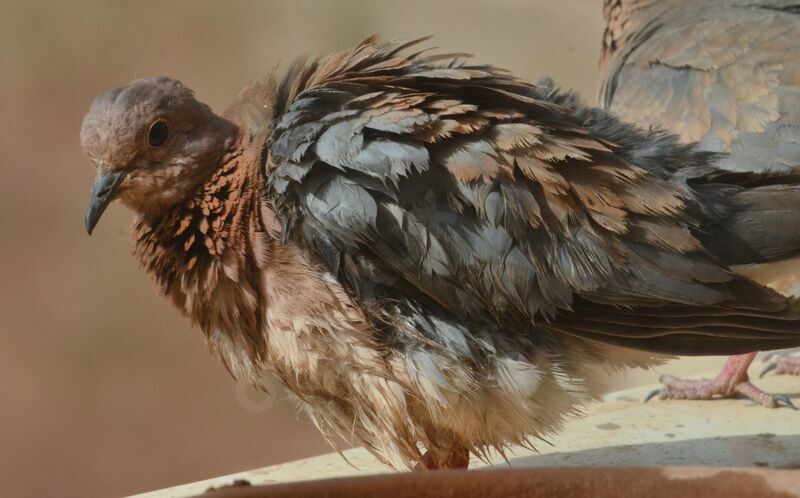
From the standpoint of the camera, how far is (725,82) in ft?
12.0

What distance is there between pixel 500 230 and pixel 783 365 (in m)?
2.12

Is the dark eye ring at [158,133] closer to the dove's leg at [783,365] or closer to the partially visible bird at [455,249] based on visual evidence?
the partially visible bird at [455,249]

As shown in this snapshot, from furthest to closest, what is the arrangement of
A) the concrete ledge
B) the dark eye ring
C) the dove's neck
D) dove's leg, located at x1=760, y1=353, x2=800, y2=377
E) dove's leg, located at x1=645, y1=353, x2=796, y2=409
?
1. dove's leg, located at x1=760, y1=353, x2=800, y2=377
2. dove's leg, located at x1=645, y1=353, x2=796, y2=409
3. the concrete ledge
4. the dark eye ring
5. the dove's neck

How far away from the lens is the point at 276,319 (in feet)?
8.44

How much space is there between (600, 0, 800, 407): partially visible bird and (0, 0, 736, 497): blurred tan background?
2339mm

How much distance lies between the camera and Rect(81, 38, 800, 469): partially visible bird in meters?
2.47

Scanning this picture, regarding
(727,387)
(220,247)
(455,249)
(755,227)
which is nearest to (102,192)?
(220,247)

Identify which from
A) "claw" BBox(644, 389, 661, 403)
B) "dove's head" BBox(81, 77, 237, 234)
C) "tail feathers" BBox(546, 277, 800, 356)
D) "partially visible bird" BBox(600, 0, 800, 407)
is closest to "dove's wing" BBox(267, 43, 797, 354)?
"tail feathers" BBox(546, 277, 800, 356)

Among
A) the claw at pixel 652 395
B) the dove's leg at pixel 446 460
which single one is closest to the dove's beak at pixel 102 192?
the dove's leg at pixel 446 460

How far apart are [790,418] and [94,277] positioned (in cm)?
452

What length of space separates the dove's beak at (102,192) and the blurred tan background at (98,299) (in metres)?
3.33

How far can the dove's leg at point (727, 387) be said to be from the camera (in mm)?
3678

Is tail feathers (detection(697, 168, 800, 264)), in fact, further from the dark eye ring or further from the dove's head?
the dark eye ring

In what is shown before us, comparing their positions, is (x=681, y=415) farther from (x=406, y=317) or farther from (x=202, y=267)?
(x=202, y=267)
